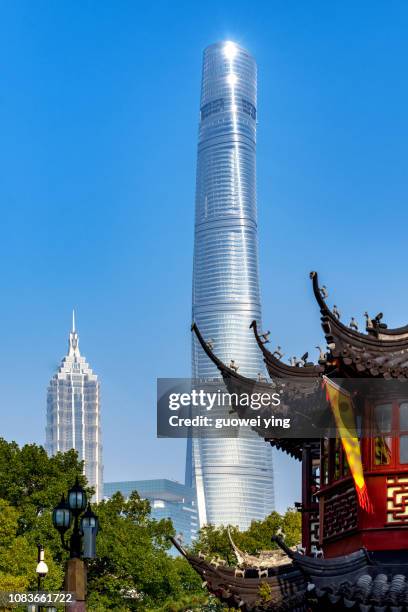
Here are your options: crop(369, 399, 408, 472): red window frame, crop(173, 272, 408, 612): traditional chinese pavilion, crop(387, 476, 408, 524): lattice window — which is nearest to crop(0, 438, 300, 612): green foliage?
crop(173, 272, 408, 612): traditional chinese pavilion

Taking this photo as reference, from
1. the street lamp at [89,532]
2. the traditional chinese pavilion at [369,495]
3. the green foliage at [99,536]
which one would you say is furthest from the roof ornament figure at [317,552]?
the green foliage at [99,536]

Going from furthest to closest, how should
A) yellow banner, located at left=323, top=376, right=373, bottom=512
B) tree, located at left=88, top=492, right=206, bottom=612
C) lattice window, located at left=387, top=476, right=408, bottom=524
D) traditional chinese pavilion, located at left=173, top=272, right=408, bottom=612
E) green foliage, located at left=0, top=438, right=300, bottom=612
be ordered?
tree, located at left=88, top=492, right=206, bottom=612
green foliage, located at left=0, top=438, right=300, bottom=612
yellow banner, located at left=323, top=376, right=373, bottom=512
lattice window, located at left=387, top=476, right=408, bottom=524
traditional chinese pavilion, located at left=173, top=272, right=408, bottom=612

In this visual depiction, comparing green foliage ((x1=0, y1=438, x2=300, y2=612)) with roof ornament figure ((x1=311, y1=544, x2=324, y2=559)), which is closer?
roof ornament figure ((x1=311, y1=544, x2=324, y2=559))

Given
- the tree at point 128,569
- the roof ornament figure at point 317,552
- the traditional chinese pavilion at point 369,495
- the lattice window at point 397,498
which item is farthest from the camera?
the tree at point 128,569

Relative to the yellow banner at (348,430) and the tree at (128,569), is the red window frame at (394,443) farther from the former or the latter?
the tree at (128,569)

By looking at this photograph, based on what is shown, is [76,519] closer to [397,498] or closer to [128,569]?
[397,498]

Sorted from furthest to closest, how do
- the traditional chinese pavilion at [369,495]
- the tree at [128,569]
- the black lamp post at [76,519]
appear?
the tree at [128,569]
the black lamp post at [76,519]
the traditional chinese pavilion at [369,495]

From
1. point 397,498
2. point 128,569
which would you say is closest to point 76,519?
point 397,498

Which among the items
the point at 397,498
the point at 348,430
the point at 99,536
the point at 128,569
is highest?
the point at 99,536

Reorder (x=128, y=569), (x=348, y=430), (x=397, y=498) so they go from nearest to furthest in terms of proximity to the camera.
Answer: (x=397, y=498)
(x=348, y=430)
(x=128, y=569)

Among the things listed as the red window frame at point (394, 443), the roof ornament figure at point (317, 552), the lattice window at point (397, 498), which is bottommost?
the roof ornament figure at point (317, 552)

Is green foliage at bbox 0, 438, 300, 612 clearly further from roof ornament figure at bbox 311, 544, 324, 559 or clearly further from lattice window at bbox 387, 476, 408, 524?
lattice window at bbox 387, 476, 408, 524

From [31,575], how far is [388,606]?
42.3 metres

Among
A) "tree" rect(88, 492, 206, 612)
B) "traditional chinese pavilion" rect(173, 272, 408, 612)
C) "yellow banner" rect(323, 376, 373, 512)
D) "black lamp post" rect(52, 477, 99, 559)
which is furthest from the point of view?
"tree" rect(88, 492, 206, 612)
